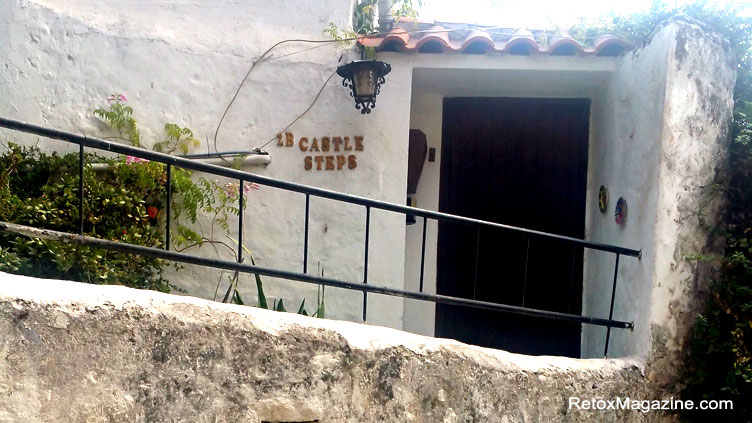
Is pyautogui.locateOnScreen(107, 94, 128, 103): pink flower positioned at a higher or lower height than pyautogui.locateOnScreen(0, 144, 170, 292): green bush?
higher

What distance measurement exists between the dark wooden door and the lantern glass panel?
1.12 metres

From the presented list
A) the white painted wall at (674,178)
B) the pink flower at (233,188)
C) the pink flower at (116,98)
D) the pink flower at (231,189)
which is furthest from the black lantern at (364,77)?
the white painted wall at (674,178)

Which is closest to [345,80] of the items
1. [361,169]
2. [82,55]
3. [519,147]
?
[361,169]

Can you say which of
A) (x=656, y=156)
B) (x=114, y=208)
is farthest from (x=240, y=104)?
(x=656, y=156)

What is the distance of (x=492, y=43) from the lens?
4.97 metres

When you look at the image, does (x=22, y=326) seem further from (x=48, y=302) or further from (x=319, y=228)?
(x=319, y=228)

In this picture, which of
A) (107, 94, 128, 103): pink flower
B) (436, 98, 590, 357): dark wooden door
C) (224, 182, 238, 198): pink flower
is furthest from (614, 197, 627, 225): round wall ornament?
(107, 94, 128, 103): pink flower

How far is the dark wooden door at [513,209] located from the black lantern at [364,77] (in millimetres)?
1057

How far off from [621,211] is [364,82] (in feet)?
6.76

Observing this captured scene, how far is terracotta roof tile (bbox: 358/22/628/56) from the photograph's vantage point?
195 inches

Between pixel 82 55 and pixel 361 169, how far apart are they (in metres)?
2.32

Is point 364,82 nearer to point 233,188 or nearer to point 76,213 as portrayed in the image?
point 233,188

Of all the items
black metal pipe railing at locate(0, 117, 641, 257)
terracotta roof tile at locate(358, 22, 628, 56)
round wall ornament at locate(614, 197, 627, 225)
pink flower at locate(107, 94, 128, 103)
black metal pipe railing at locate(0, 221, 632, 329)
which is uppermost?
terracotta roof tile at locate(358, 22, 628, 56)

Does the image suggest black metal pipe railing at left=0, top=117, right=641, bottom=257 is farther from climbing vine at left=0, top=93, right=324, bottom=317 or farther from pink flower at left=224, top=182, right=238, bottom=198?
pink flower at left=224, top=182, right=238, bottom=198
